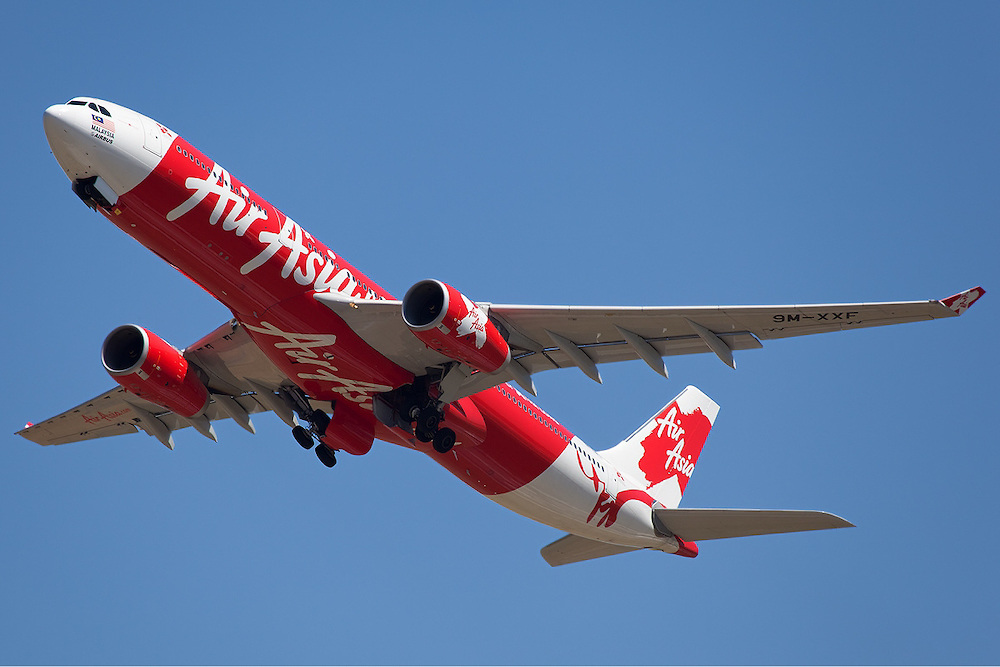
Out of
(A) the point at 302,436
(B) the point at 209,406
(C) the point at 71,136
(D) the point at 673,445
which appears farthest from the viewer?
(D) the point at 673,445

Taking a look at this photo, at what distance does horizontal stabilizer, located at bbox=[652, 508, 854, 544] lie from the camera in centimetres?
2511

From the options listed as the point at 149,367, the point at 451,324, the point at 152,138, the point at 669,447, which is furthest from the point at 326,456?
the point at 669,447

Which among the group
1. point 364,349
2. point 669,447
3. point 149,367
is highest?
point 669,447

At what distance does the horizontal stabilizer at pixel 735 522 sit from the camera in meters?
25.1

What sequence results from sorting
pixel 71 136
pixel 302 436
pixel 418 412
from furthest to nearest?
pixel 302 436 → pixel 418 412 → pixel 71 136

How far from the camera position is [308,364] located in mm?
23125

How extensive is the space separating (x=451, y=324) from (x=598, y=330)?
3405mm

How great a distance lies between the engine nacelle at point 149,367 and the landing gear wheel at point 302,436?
8.46 ft

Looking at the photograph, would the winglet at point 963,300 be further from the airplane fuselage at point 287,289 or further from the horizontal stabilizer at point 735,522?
the airplane fuselage at point 287,289

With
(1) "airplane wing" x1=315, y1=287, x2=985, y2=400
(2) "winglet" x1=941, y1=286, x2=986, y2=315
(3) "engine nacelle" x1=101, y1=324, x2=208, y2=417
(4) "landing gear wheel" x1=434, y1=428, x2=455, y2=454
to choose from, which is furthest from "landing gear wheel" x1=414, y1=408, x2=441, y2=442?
(2) "winglet" x1=941, y1=286, x2=986, y2=315

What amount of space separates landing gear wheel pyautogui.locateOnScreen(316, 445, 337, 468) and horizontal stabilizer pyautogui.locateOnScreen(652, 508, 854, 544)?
9342 mm

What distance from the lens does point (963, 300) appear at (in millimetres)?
17547

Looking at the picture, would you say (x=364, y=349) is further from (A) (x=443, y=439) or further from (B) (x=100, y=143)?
(B) (x=100, y=143)

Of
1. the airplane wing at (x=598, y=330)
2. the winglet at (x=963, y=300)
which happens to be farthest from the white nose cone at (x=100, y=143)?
the winglet at (x=963, y=300)
